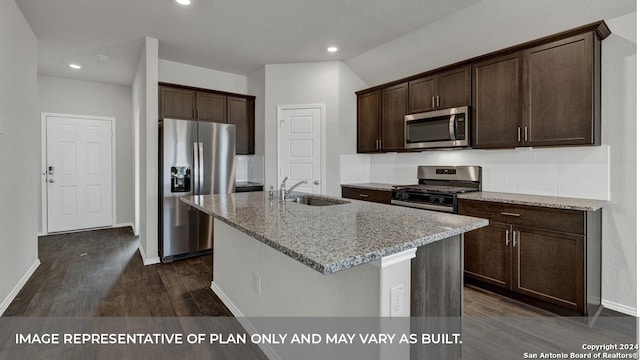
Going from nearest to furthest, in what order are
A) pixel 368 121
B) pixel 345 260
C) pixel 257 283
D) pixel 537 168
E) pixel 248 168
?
pixel 345 260 → pixel 257 283 → pixel 537 168 → pixel 368 121 → pixel 248 168

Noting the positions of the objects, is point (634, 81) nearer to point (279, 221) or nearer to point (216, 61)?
point (279, 221)

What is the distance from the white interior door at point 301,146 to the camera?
445 centimetres

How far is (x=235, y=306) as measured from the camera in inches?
94.8

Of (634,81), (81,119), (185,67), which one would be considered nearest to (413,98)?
(634,81)

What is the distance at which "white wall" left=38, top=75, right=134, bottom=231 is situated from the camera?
511cm

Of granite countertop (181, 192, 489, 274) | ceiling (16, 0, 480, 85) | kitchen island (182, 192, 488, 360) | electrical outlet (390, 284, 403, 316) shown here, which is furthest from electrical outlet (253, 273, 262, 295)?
ceiling (16, 0, 480, 85)

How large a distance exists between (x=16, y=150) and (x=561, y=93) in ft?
15.3

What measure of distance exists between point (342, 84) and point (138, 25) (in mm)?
2509

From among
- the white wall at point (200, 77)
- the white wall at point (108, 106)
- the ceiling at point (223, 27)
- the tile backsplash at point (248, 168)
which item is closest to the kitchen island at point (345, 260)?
the ceiling at point (223, 27)

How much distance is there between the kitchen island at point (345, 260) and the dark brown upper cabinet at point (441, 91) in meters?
1.86

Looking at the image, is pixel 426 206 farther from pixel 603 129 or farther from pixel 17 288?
pixel 17 288

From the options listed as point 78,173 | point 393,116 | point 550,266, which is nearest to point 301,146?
point 393,116

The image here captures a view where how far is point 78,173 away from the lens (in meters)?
5.35

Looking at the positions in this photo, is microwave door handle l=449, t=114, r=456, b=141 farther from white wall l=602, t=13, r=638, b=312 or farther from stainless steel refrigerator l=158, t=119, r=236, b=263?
stainless steel refrigerator l=158, t=119, r=236, b=263
